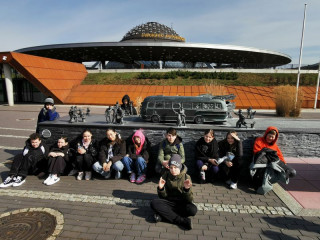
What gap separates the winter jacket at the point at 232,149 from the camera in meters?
5.28

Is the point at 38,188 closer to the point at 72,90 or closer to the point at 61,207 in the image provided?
the point at 61,207

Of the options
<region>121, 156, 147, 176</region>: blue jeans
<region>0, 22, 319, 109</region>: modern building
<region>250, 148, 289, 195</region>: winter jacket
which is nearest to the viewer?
<region>250, 148, 289, 195</region>: winter jacket

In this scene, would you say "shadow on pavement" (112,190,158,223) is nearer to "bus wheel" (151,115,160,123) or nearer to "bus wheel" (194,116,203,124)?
"bus wheel" (151,115,160,123)

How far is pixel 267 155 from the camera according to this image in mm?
5090

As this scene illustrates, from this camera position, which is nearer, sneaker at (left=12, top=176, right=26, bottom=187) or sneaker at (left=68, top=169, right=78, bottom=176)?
sneaker at (left=12, top=176, right=26, bottom=187)

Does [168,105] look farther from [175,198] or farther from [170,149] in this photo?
[175,198]

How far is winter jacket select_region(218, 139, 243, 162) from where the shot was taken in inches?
208

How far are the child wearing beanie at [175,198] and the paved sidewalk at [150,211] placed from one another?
0.17 metres

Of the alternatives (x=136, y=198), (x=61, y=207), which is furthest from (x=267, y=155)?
(x=61, y=207)

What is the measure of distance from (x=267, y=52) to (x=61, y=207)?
52.2 meters

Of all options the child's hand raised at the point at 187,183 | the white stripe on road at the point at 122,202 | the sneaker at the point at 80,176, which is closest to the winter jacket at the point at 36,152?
the white stripe on road at the point at 122,202

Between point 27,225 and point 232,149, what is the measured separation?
4895 millimetres

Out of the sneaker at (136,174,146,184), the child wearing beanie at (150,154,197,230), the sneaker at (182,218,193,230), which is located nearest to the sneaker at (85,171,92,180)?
the sneaker at (136,174,146,184)

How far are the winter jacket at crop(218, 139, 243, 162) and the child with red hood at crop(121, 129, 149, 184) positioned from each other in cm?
211
